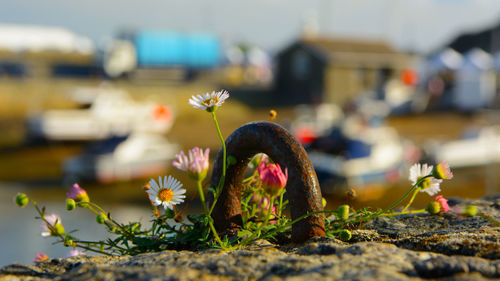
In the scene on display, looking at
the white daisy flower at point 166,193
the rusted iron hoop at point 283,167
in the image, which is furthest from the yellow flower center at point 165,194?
the rusted iron hoop at point 283,167

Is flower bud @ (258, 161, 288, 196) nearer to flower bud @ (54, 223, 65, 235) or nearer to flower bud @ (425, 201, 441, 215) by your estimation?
flower bud @ (425, 201, 441, 215)

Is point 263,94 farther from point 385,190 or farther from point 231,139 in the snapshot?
point 231,139

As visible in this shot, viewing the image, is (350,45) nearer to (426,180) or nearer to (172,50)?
(172,50)

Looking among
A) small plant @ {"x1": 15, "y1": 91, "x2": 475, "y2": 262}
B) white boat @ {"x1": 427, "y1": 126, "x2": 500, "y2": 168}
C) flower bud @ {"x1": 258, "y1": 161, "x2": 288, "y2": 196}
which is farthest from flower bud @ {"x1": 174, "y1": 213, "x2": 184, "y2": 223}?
white boat @ {"x1": 427, "y1": 126, "x2": 500, "y2": 168}

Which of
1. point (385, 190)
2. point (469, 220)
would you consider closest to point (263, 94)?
point (385, 190)

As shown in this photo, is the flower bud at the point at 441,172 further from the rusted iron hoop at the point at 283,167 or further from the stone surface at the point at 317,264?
the rusted iron hoop at the point at 283,167

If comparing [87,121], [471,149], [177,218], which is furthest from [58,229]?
[87,121]
